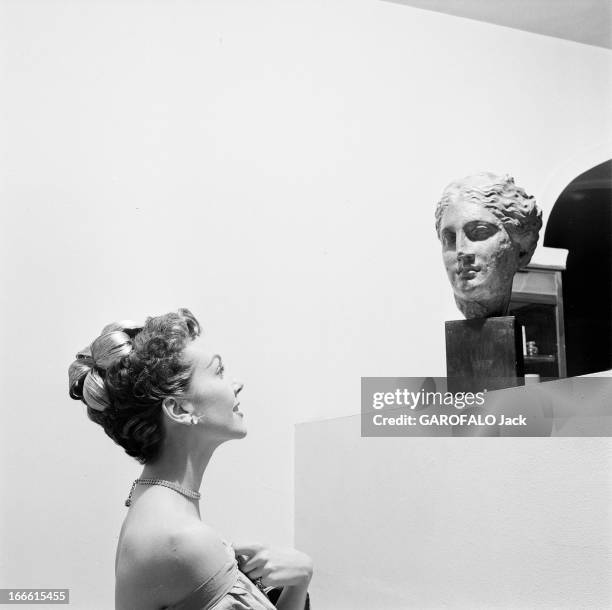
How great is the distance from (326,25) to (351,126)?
452 mm

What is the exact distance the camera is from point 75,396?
172 cm

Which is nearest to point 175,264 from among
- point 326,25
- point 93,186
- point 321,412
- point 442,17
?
point 93,186

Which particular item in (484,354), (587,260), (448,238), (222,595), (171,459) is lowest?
(222,595)

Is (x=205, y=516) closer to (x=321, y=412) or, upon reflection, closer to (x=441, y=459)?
(x=321, y=412)

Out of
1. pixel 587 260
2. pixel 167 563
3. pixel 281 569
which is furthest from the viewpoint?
pixel 587 260

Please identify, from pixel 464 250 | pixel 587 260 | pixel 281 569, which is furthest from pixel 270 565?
pixel 587 260

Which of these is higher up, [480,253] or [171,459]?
[480,253]

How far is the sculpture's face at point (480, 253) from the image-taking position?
217 cm

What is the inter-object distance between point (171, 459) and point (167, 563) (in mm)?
231

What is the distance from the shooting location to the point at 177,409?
1619 mm

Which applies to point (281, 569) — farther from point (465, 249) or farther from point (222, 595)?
point (465, 249)

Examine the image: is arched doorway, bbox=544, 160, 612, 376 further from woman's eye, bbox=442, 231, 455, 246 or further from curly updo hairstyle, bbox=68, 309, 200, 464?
curly updo hairstyle, bbox=68, 309, 200, 464

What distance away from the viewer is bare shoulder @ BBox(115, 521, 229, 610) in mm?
1429

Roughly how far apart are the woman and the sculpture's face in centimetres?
79
